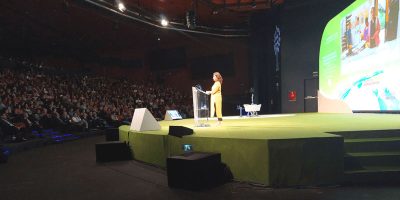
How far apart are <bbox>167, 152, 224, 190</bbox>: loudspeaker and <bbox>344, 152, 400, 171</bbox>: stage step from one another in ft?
4.71

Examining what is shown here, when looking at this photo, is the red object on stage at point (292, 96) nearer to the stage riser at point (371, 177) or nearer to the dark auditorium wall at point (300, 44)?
the dark auditorium wall at point (300, 44)

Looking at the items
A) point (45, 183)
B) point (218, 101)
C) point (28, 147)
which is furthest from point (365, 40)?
point (28, 147)

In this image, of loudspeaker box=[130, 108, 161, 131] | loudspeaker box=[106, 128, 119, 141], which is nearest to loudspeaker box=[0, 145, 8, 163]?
loudspeaker box=[106, 128, 119, 141]

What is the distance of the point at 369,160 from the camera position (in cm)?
363

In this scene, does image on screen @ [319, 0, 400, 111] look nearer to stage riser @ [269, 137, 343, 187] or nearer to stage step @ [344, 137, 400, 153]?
stage step @ [344, 137, 400, 153]

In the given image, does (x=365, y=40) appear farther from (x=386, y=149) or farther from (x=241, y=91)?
(x=241, y=91)

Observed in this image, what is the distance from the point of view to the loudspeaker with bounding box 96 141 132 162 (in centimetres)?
570

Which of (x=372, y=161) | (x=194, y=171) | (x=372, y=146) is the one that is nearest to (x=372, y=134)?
(x=372, y=146)

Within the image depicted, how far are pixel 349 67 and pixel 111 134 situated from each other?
622cm

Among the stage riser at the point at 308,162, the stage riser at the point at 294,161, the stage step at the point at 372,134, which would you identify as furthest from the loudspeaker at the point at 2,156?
the stage step at the point at 372,134

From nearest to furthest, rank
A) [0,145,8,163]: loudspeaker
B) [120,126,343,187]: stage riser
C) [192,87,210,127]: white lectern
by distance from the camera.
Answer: [120,126,343,187]: stage riser < [192,87,210,127]: white lectern < [0,145,8,163]: loudspeaker

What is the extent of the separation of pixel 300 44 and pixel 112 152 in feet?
30.6

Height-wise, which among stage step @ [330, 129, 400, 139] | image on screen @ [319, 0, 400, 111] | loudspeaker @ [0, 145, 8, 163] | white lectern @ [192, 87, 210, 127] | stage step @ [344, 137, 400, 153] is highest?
image on screen @ [319, 0, 400, 111]

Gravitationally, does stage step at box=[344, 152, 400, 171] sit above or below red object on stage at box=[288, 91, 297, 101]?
below
